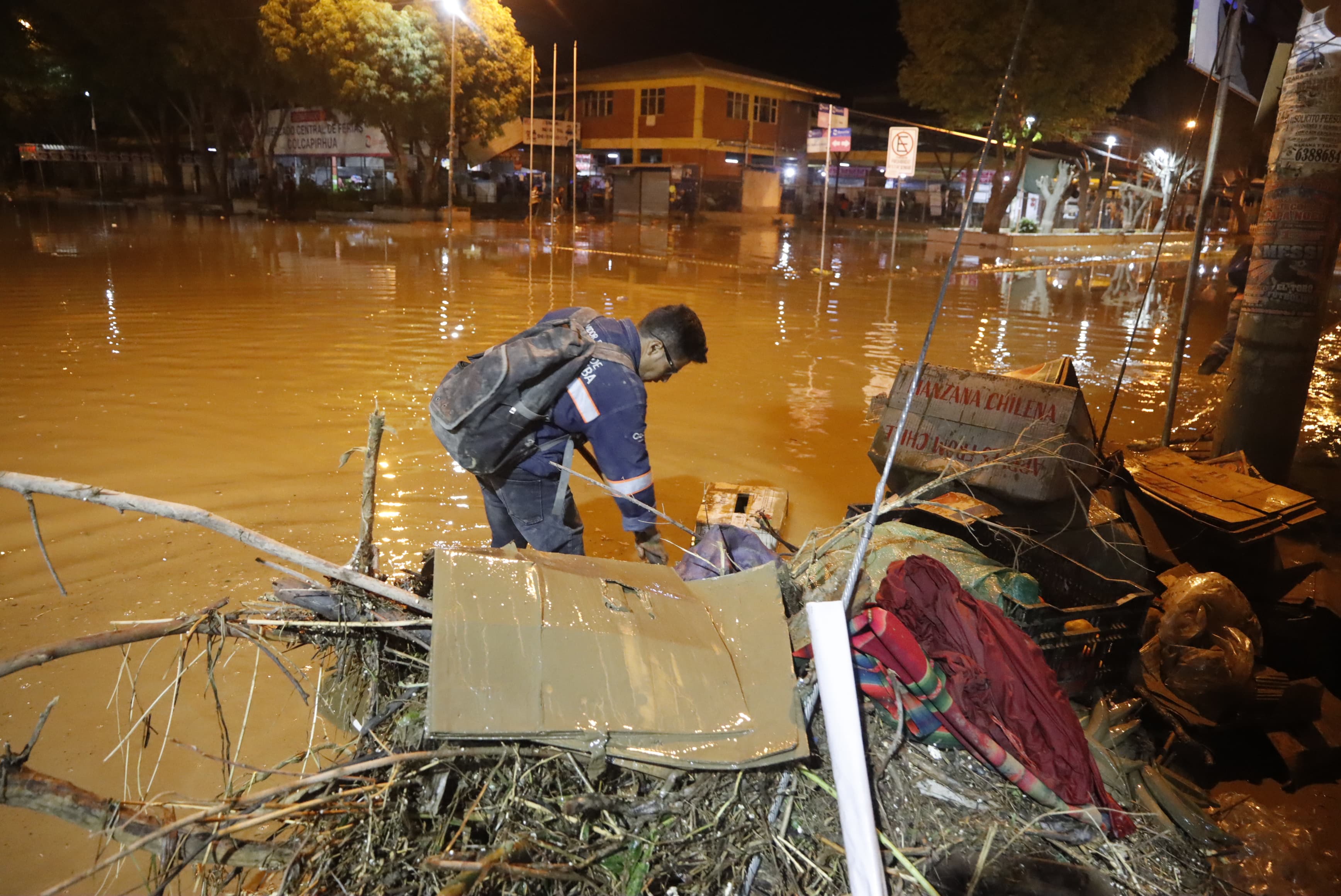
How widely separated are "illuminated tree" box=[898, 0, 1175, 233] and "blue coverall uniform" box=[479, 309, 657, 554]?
24.2 meters

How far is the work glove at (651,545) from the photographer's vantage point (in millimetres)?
3008

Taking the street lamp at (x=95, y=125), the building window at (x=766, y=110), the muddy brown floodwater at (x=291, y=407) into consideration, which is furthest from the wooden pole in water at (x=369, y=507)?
the building window at (x=766, y=110)

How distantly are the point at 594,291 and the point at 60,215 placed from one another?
76.4 feet

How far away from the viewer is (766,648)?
76.4 inches

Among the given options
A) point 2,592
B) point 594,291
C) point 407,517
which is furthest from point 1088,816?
point 594,291

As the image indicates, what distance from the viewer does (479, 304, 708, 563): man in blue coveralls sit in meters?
2.89

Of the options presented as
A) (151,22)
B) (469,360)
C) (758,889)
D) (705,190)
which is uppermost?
(151,22)

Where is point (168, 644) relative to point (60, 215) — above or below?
below

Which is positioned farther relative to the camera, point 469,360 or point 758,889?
point 469,360

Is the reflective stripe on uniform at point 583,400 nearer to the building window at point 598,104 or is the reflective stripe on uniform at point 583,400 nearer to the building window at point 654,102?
the building window at point 654,102

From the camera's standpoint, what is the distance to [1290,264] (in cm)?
525

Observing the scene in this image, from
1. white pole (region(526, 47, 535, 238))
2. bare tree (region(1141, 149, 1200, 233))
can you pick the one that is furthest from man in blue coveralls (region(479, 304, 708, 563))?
bare tree (region(1141, 149, 1200, 233))

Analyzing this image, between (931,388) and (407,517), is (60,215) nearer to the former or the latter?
(407,517)

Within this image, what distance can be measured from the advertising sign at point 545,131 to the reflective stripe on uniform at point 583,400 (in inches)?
841
